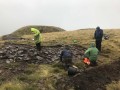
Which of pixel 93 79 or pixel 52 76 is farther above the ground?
pixel 52 76

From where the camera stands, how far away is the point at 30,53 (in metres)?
37.2

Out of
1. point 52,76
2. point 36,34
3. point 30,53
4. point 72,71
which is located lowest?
point 52,76

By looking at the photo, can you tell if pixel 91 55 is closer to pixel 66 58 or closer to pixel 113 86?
pixel 66 58

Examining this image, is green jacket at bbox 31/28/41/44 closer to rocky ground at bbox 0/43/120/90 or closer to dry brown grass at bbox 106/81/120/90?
rocky ground at bbox 0/43/120/90

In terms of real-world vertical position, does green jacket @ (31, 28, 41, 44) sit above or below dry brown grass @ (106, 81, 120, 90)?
above

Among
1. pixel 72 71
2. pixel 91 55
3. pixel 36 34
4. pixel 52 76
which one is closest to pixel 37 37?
pixel 36 34

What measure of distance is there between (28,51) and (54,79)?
726 centimetres

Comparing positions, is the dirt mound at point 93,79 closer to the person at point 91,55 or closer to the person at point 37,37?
the person at point 91,55

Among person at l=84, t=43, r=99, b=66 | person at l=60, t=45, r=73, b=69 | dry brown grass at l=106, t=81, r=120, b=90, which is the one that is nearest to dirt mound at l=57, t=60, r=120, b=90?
dry brown grass at l=106, t=81, r=120, b=90

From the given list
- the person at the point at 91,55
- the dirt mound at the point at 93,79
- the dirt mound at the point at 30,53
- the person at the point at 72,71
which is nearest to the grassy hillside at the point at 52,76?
the dirt mound at the point at 93,79

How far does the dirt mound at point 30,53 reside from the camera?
35.8m

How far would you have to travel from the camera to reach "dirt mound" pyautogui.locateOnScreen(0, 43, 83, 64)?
35781 millimetres

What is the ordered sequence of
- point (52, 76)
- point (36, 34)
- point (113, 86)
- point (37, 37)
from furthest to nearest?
point (37, 37)
point (36, 34)
point (52, 76)
point (113, 86)

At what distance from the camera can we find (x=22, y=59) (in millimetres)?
35594
